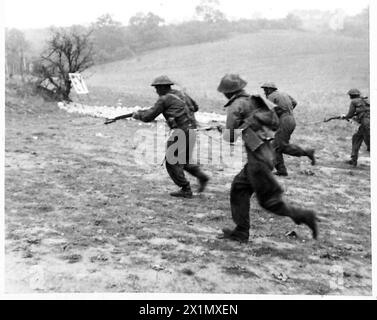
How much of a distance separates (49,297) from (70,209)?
237 centimetres

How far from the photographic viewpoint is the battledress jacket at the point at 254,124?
5.04 metres

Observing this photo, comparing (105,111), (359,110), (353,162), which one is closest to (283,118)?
(359,110)

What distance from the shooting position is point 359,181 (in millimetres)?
8812

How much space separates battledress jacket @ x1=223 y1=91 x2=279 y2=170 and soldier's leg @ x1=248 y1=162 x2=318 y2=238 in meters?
0.11

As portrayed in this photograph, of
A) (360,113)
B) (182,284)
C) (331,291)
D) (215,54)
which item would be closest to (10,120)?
(360,113)

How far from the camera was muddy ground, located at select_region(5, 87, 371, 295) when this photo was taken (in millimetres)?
4613

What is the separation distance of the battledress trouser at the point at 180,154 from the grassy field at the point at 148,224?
39 cm

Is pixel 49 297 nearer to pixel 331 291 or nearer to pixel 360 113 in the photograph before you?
pixel 331 291

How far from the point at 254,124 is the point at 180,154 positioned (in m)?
2.11

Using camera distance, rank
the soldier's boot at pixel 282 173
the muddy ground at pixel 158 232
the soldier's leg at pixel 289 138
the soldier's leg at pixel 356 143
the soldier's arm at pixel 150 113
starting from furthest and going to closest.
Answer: the soldier's leg at pixel 356 143, the soldier's boot at pixel 282 173, the soldier's leg at pixel 289 138, the soldier's arm at pixel 150 113, the muddy ground at pixel 158 232

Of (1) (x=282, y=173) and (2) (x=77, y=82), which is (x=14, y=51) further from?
(1) (x=282, y=173)

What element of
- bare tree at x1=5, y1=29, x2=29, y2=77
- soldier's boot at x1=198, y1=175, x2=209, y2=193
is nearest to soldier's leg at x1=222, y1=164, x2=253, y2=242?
soldier's boot at x1=198, y1=175, x2=209, y2=193

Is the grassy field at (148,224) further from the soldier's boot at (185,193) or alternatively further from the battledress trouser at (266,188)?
the battledress trouser at (266,188)

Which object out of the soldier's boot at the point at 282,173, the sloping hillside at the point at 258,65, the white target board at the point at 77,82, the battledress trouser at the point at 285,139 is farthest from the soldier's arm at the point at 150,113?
the sloping hillside at the point at 258,65
